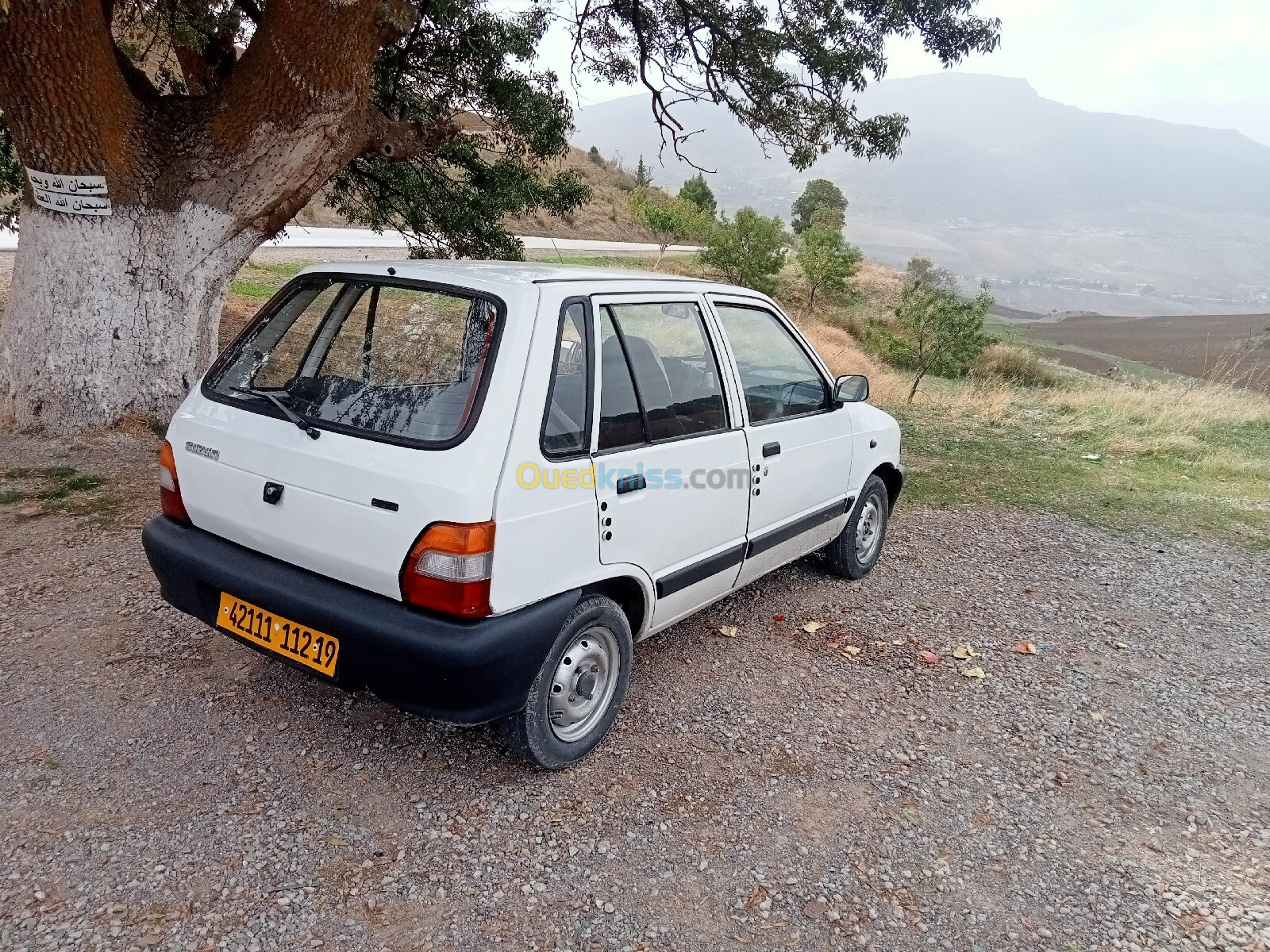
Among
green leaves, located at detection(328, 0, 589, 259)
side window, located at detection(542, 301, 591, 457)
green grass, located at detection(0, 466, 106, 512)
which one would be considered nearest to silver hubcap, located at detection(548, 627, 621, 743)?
side window, located at detection(542, 301, 591, 457)

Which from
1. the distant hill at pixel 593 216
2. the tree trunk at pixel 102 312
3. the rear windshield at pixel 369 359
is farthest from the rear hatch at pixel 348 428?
the distant hill at pixel 593 216

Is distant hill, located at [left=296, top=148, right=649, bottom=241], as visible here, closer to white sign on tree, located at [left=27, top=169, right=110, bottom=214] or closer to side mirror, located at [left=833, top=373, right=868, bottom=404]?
white sign on tree, located at [left=27, top=169, right=110, bottom=214]

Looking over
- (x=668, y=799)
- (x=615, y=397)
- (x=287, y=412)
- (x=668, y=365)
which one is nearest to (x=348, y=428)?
(x=287, y=412)

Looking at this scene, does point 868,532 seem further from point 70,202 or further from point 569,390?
point 70,202

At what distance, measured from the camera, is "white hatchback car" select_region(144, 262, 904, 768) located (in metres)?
2.47

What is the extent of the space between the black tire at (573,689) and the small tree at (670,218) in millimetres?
34363

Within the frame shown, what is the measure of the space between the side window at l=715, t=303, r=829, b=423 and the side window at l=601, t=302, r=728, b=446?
8.3 inches

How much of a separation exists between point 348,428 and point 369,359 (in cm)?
35

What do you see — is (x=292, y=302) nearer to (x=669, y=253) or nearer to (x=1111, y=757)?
(x=1111, y=757)

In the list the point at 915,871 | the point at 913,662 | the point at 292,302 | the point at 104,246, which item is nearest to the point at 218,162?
the point at 104,246

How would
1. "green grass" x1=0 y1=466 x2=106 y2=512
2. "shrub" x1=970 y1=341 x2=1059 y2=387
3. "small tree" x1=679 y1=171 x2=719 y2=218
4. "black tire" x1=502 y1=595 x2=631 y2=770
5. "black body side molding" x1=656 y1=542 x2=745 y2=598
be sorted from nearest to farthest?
"black tire" x1=502 y1=595 x2=631 y2=770
"black body side molding" x1=656 y1=542 x2=745 y2=598
"green grass" x1=0 y1=466 x2=106 y2=512
"shrub" x1=970 y1=341 x2=1059 y2=387
"small tree" x1=679 y1=171 x2=719 y2=218

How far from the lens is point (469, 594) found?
95.7 inches

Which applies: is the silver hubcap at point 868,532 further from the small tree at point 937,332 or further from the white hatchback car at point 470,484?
the small tree at point 937,332

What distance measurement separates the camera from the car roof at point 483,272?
9.29 ft
